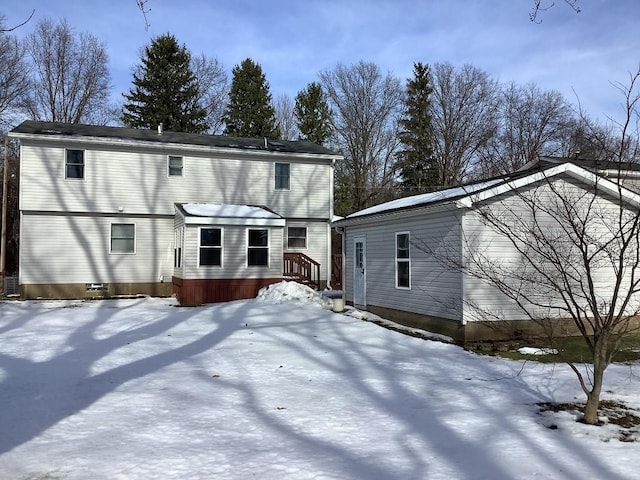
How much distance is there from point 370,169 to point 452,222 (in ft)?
92.1

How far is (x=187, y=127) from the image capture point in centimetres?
3794

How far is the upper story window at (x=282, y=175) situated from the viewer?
2142 centimetres

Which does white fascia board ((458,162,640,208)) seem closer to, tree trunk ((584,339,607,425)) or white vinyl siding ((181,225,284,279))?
tree trunk ((584,339,607,425))

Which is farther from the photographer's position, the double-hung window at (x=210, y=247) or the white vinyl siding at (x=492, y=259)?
the double-hung window at (x=210, y=247)

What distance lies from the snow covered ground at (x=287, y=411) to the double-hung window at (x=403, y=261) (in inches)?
80.7

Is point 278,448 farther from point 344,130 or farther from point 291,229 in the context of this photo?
point 344,130

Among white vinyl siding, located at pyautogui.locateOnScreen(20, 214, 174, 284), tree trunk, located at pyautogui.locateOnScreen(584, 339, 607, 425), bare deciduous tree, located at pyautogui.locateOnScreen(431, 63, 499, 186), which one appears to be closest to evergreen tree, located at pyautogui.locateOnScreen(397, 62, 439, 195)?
bare deciduous tree, located at pyautogui.locateOnScreen(431, 63, 499, 186)

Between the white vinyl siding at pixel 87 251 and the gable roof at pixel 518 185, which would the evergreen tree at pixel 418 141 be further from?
the gable roof at pixel 518 185

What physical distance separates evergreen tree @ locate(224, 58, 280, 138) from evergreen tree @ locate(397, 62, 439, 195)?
9.77 metres

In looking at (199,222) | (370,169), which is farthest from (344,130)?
(199,222)

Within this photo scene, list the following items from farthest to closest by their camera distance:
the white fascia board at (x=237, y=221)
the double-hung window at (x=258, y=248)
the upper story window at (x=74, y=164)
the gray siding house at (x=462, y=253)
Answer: the upper story window at (x=74, y=164)
the double-hung window at (x=258, y=248)
the white fascia board at (x=237, y=221)
the gray siding house at (x=462, y=253)

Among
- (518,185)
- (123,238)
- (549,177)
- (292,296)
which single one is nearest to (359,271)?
(292,296)

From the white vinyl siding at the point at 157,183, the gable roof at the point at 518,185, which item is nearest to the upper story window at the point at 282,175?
the white vinyl siding at the point at 157,183

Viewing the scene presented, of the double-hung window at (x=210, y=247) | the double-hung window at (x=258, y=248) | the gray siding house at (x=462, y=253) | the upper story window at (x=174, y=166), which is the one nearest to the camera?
the gray siding house at (x=462, y=253)
